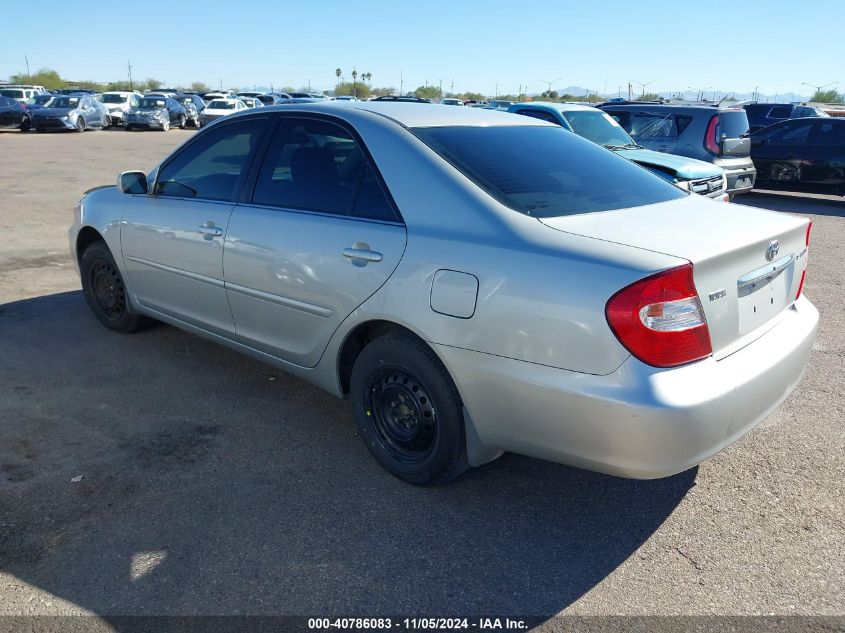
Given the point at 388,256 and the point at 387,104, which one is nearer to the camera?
the point at 388,256

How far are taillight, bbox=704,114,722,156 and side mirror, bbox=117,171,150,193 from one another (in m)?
9.20

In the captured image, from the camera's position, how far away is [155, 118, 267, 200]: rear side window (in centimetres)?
411

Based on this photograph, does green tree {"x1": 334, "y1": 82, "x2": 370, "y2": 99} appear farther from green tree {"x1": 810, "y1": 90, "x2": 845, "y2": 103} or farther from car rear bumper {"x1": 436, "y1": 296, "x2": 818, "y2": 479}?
car rear bumper {"x1": 436, "y1": 296, "x2": 818, "y2": 479}

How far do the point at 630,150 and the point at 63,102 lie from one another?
25618mm

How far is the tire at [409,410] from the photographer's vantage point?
10.1 feet

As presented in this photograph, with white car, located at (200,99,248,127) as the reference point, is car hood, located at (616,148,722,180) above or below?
below

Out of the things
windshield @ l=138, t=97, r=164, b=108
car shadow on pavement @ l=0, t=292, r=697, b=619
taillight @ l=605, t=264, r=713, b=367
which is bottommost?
car shadow on pavement @ l=0, t=292, r=697, b=619

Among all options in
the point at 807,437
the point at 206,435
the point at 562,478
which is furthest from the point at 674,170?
the point at 206,435

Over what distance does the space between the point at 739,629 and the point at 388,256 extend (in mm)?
1941

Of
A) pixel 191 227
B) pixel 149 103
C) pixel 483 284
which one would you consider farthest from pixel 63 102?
pixel 483 284

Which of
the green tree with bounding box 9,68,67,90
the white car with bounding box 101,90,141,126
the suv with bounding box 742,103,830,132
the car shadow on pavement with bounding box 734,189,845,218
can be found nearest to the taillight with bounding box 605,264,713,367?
the car shadow on pavement with bounding box 734,189,845,218

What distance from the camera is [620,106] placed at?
1196 cm

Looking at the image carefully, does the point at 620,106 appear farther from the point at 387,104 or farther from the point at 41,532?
the point at 41,532

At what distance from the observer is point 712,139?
11.3 metres
